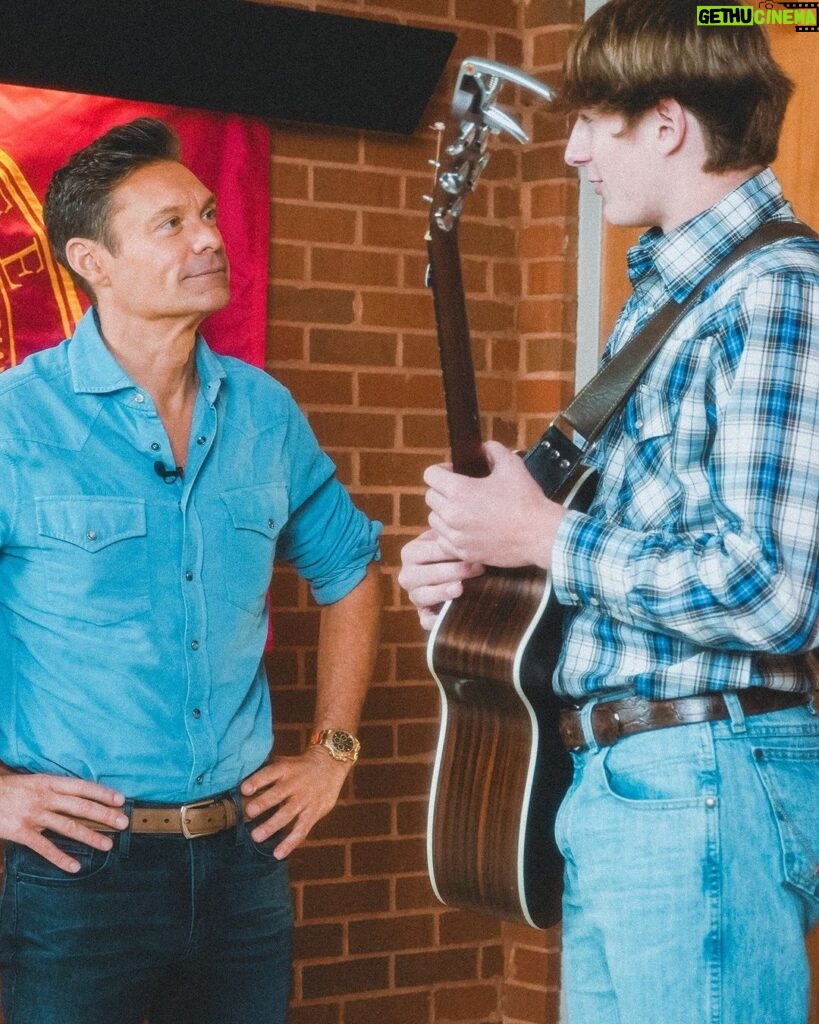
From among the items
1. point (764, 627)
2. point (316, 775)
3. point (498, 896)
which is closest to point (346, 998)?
point (316, 775)

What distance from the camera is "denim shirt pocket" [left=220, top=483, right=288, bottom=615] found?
7.10 feet

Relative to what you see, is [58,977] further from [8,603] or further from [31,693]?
[8,603]

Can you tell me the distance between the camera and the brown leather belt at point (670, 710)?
1.50 m

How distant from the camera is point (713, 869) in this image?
4.80 ft

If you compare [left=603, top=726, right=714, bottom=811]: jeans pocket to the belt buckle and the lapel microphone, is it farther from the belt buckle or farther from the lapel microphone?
the lapel microphone

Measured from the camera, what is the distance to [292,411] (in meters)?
2.38

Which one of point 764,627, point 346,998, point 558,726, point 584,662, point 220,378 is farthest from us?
point 346,998

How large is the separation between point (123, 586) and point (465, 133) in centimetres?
87

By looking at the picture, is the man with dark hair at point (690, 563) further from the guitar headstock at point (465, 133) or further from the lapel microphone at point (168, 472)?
the lapel microphone at point (168, 472)

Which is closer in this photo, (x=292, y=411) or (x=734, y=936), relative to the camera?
(x=734, y=936)

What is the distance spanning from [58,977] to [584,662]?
0.95 meters

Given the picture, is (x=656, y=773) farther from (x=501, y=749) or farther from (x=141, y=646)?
(x=141, y=646)

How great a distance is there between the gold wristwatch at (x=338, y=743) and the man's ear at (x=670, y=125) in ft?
3.94

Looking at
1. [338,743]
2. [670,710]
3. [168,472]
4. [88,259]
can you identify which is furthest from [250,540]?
[670,710]
